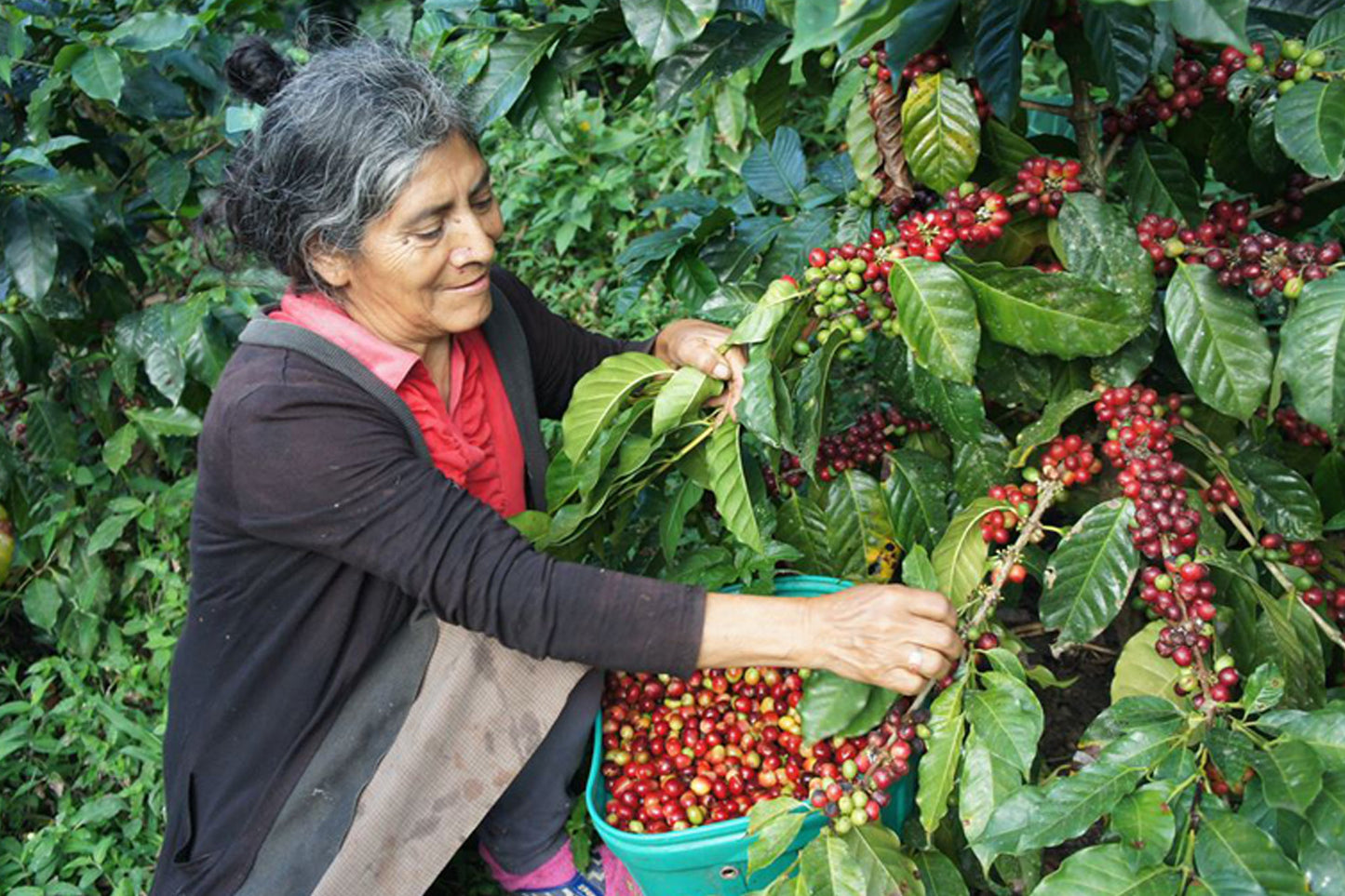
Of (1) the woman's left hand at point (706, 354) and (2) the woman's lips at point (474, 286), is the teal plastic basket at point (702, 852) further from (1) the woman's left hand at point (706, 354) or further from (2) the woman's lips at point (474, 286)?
(2) the woman's lips at point (474, 286)

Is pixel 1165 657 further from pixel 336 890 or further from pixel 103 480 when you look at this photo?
pixel 103 480

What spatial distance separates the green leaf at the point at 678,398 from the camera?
1.87 m

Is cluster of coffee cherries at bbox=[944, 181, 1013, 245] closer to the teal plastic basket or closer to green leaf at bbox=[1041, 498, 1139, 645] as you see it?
green leaf at bbox=[1041, 498, 1139, 645]

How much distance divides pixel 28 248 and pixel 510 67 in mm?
1255

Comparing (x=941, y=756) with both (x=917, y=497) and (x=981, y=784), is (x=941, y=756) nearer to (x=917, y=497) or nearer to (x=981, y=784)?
(x=981, y=784)

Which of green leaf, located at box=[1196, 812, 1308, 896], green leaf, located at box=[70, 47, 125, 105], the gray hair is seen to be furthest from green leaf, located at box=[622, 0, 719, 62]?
green leaf, located at box=[70, 47, 125, 105]

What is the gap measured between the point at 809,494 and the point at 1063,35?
0.85 meters

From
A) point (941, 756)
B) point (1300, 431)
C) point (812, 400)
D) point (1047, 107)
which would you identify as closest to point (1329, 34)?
point (1047, 107)

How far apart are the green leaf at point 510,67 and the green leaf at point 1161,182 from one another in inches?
34.5

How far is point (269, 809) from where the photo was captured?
2.02m

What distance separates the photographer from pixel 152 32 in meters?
2.40

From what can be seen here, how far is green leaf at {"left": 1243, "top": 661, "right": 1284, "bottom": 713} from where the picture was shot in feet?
4.60

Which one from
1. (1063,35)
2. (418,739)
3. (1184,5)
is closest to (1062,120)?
(1063,35)

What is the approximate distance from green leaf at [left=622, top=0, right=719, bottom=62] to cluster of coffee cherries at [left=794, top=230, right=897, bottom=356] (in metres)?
0.33
